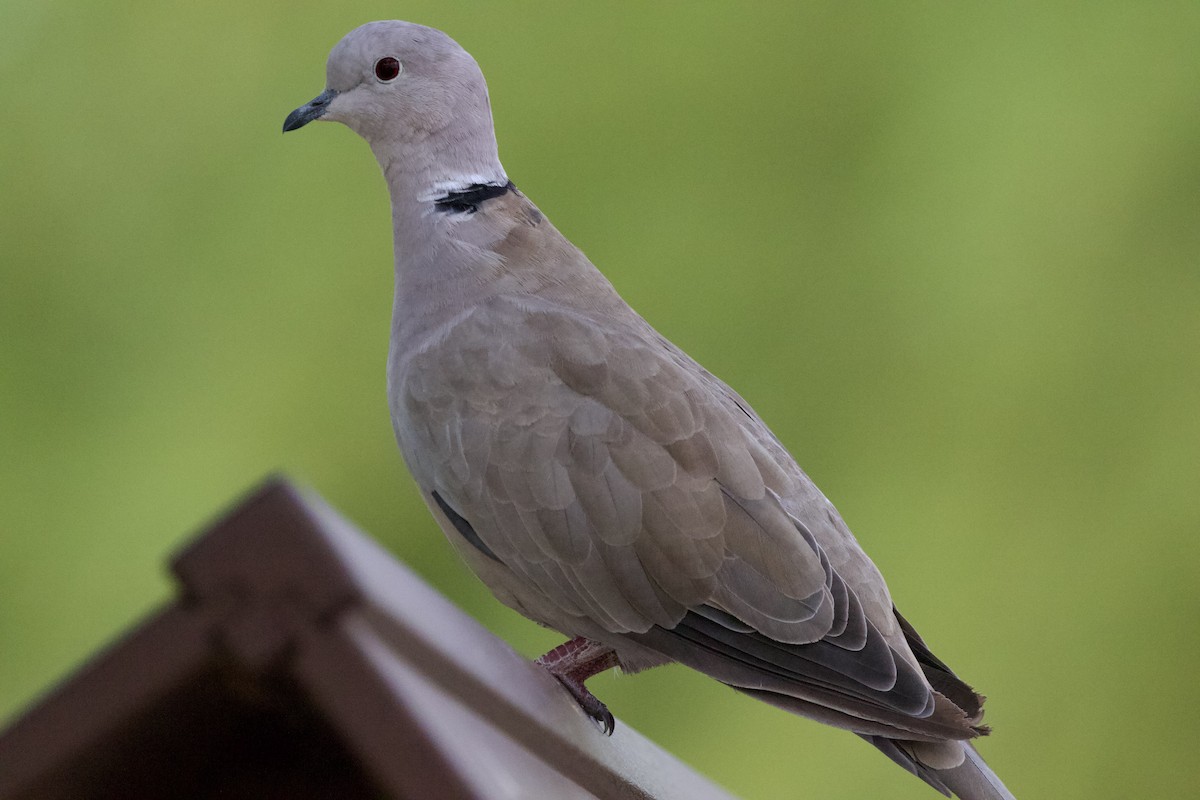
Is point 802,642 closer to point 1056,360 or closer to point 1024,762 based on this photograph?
point 1024,762

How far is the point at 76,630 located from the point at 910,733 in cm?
266

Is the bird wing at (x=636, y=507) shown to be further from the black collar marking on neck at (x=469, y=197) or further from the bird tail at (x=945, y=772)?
the black collar marking on neck at (x=469, y=197)

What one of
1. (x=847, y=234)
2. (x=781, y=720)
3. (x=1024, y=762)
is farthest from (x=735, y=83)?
(x=1024, y=762)

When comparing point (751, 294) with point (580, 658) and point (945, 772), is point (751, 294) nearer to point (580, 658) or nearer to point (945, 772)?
point (580, 658)

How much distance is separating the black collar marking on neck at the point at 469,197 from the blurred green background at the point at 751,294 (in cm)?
190

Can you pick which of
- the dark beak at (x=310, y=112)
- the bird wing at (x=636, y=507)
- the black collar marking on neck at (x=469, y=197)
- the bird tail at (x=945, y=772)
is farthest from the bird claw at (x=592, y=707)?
the dark beak at (x=310, y=112)

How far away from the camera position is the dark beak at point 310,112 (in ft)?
6.23

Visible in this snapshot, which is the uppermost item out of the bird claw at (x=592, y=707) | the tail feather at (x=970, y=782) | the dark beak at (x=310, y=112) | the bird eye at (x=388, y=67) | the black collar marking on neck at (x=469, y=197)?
the bird eye at (x=388, y=67)

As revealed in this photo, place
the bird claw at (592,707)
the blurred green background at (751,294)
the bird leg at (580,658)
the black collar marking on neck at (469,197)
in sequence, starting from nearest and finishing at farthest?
the bird claw at (592,707)
the bird leg at (580,658)
the black collar marking on neck at (469,197)
the blurred green background at (751,294)

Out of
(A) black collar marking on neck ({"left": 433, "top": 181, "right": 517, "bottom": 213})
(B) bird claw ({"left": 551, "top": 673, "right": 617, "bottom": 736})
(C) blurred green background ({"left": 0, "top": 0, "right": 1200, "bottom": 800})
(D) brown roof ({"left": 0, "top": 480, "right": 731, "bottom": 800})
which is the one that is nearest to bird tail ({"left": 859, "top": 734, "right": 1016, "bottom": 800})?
(B) bird claw ({"left": 551, "top": 673, "right": 617, "bottom": 736})

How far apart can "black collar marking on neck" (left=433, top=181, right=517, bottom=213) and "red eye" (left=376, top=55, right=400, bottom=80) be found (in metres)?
0.20

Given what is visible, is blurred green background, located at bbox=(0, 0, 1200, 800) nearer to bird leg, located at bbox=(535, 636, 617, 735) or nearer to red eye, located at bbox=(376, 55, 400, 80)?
red eye, located at bbox=(376, 55, 400, 80)

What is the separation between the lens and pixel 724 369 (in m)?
3.86

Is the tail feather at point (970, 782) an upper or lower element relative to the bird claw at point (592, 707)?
lower
